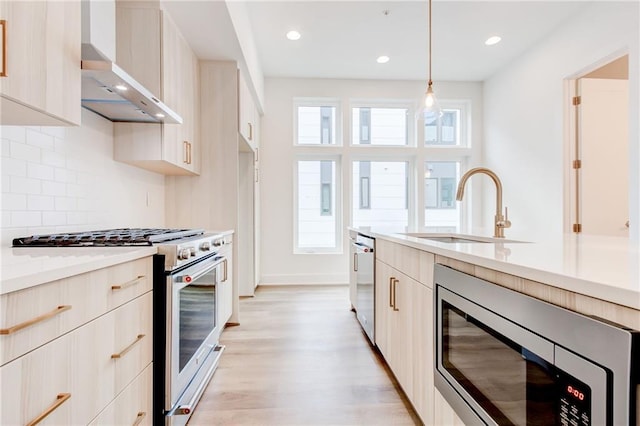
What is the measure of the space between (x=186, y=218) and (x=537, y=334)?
2.76m

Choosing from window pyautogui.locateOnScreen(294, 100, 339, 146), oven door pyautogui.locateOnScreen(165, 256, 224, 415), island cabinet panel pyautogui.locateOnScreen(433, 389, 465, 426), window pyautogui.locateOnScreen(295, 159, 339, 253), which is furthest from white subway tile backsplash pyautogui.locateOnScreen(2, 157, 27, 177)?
window pyautogui.locateOnScreen(294, 100, 339, 146)

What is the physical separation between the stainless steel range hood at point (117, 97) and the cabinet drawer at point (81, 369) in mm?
993

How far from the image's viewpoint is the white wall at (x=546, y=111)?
2760 millimetres

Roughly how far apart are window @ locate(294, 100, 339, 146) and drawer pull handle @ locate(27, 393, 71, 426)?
4285mm

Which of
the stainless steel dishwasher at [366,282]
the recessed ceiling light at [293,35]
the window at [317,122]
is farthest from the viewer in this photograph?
the window at [317,122]

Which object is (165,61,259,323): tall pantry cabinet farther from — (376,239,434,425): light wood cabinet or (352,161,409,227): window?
(352,161,409,227): window

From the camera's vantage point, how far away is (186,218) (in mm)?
2875

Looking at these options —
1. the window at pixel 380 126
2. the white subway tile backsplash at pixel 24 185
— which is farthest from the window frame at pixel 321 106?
the white subway tile backsplash at pixel 24 185

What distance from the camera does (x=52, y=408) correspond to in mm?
813

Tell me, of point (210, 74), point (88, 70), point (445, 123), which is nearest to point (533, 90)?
A: point (445, 123)

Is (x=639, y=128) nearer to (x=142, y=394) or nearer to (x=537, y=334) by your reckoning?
(x=537, y=334)

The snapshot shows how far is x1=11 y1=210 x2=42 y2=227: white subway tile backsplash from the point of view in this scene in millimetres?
1417

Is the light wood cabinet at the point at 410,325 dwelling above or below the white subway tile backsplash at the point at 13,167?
below

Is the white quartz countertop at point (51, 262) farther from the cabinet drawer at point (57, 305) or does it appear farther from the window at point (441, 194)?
the window at point (441, 194)
